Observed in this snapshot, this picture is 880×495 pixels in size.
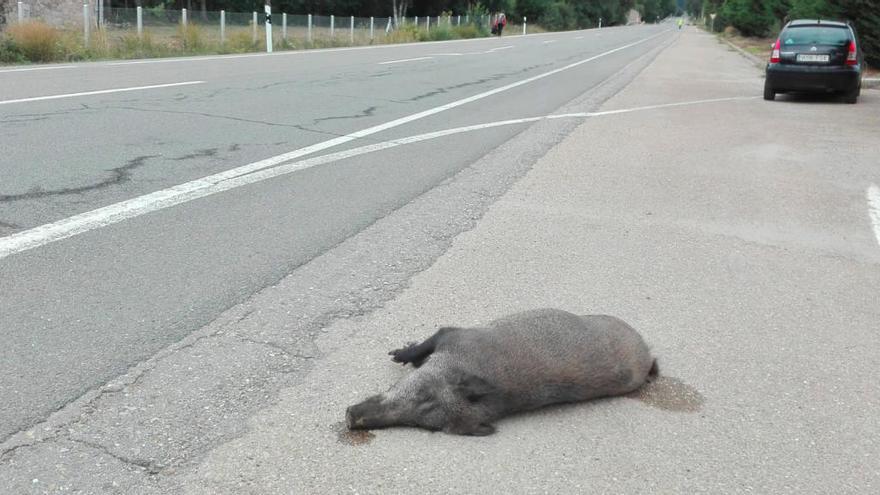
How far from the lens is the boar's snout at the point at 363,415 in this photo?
3.66 m

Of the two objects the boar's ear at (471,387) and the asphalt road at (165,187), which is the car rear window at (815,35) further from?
the boar's ear at (471,387)

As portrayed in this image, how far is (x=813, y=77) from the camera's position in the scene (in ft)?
58.0

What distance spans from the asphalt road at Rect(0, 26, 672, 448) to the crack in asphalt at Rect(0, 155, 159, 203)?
22mm

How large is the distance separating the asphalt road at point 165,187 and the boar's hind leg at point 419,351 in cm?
122

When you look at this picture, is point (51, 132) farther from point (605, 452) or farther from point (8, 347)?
point (605, 452)

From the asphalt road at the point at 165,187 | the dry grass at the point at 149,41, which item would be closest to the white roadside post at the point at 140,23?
the dry grass at the point at 149,41

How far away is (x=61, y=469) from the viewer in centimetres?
327

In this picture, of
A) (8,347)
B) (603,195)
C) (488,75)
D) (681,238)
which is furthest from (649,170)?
(488,75)

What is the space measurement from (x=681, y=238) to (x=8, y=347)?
5.08 m

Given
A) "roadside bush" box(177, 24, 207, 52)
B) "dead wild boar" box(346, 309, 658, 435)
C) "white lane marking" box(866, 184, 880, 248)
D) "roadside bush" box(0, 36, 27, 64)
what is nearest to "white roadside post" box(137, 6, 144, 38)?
"roadside bush" box(177, 24, 207, 52)

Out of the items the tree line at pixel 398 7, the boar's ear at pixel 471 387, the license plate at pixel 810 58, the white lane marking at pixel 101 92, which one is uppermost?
the tree line at pixel 398 7

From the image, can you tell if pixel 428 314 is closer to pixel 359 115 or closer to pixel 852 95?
pixel 359 115

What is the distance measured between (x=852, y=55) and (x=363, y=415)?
16924mm

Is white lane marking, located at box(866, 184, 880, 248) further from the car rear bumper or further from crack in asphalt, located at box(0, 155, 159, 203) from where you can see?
the car rear bumper
